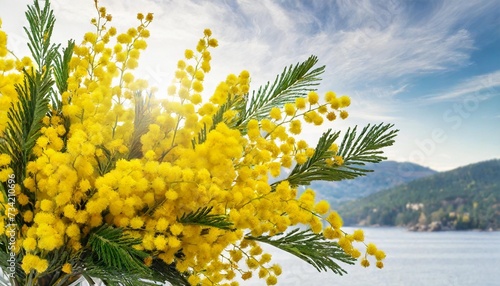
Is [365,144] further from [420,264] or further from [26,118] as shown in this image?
[420,264]

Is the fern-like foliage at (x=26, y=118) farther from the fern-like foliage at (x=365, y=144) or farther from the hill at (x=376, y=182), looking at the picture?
the hill at (x=376, y=182)

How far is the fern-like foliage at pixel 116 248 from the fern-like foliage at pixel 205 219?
2.0 inches

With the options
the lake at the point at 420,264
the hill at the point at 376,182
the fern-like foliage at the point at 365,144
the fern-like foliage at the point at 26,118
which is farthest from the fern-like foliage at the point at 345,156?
the hill at the point at 376,182

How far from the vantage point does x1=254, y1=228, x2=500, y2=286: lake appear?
30.0ft

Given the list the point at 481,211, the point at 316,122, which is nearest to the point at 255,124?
the point at 316,122

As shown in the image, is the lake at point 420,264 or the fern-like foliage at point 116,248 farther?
the lake at point 420,264

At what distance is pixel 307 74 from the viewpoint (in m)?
0.63

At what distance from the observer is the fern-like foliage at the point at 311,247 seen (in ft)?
1.94

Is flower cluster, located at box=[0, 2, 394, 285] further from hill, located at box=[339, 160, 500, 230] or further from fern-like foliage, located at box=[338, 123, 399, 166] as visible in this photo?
hill, located at box=[339, 160, 500, 230]

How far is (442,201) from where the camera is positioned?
79.6 feet

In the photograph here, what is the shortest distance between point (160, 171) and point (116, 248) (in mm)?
85

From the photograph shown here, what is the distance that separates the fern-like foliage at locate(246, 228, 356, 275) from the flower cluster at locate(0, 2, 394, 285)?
0.01m

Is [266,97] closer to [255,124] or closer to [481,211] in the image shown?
[255,124]

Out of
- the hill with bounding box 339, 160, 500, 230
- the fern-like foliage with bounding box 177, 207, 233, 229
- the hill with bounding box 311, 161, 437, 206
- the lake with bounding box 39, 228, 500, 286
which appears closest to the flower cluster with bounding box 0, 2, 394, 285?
the fern-like foliage with bounding box 177, 207, 233, 229
